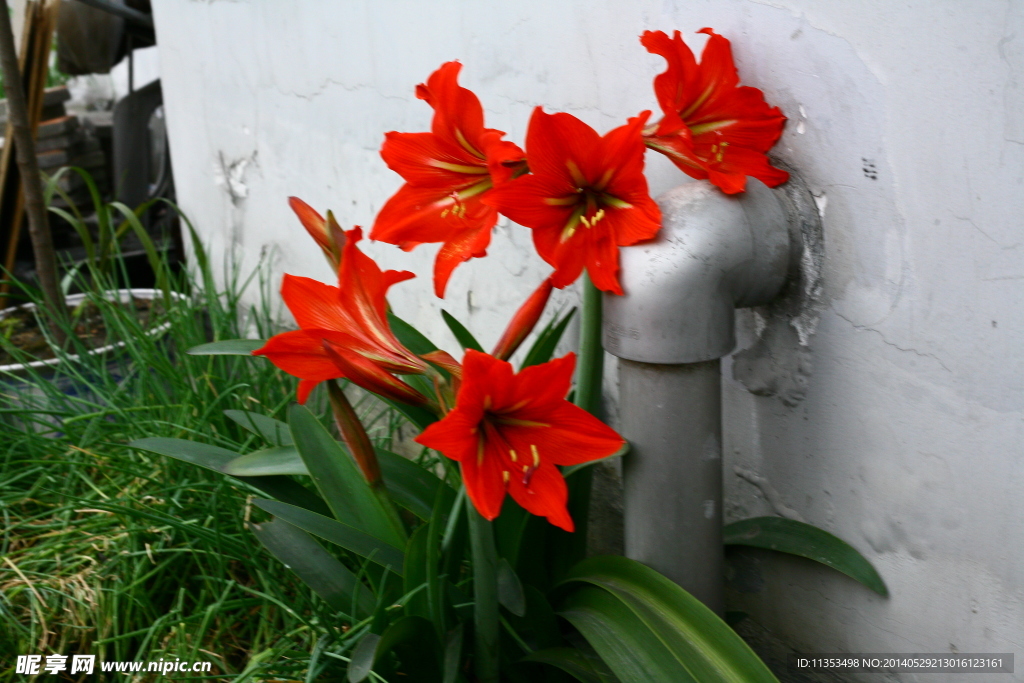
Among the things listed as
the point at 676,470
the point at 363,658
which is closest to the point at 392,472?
the point at 363,658

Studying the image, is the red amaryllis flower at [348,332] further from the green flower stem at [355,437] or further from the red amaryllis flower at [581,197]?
the red amaryllis flower at [581,197]

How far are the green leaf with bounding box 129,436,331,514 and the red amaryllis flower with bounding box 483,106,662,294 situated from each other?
0.60m

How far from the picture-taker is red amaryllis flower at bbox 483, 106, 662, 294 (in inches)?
39.8

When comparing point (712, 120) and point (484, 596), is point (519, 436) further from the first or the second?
point (712, 120)

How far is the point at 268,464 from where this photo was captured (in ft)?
4.44

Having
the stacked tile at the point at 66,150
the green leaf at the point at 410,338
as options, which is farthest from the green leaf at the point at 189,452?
the stacked tile at the point at 66,150

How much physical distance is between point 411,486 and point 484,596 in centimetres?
32

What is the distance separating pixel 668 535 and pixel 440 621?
1.14 feet

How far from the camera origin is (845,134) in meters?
1.11

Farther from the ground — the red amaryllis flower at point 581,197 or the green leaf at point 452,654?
the red amaryllis flower at point 581,197

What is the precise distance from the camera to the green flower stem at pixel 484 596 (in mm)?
1058

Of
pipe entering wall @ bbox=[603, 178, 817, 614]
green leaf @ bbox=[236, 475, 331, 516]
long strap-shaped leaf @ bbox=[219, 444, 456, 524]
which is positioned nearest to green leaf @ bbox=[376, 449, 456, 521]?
long strap-shaped leaf @ bbox=[219, 444, 456, 524]

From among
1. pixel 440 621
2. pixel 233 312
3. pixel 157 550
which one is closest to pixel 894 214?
pixel 440 621

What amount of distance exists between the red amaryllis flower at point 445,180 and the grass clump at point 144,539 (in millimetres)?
619
